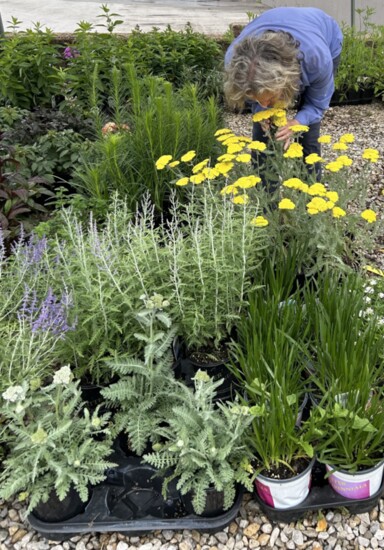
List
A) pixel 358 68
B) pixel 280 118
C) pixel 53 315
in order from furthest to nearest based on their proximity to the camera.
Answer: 1. pixel 358 68
2. pixel 280 118
3. pixel 53 315

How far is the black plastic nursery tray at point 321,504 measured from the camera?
185 cm

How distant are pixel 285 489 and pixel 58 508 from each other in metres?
0.79

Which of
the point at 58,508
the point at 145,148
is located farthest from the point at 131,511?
the point at 145,148

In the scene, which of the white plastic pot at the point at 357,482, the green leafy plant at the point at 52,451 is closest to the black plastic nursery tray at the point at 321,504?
the white plastic pot at the point at 357,482

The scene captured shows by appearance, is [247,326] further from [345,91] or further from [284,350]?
[345,91]

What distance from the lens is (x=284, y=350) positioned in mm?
2068

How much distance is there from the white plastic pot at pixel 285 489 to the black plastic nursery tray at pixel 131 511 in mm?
103

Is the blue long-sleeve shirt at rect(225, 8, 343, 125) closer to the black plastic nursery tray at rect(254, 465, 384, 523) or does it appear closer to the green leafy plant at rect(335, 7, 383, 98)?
the black plastic nursery tray at rect(254, 465, 384, 523)

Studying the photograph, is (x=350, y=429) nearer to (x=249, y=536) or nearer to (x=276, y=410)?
(x=276, y=410)

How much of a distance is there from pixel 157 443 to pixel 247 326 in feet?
1.94

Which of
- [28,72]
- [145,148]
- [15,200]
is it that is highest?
[28,72]

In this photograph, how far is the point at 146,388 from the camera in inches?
80.2

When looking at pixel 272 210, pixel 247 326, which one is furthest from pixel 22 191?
pixel 247 326

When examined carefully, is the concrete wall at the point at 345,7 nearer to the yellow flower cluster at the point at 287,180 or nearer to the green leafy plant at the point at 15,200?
the yellow flower cluster at the point at 287,180
